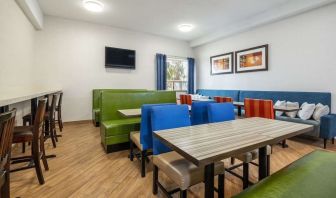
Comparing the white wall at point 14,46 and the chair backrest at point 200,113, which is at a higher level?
the white wall at point 14,46

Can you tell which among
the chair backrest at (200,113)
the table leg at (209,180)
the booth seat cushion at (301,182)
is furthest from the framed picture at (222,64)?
the table leg at (209,180)

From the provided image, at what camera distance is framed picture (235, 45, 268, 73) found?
457 centimetres

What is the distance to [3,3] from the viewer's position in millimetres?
2602

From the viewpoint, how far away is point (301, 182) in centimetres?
108

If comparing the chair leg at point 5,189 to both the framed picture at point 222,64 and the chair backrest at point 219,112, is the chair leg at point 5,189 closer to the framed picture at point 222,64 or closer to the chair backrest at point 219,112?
the chair backrest at point 219,112

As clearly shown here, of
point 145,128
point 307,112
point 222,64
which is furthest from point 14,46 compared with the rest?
point 307,112

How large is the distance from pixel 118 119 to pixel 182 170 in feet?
7.03

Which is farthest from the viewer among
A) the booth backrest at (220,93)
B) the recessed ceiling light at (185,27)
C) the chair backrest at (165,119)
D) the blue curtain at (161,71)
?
the blue curtain at (161,71)

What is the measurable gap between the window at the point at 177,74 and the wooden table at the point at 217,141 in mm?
5181

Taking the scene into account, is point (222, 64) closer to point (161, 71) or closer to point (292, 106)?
point (161, 71)

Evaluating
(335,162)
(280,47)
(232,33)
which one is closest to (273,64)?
(280,47)

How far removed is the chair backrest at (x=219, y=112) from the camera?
1938 mm

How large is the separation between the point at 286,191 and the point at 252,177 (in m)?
1.19

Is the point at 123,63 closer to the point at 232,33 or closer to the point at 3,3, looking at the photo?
the point at 3,3
